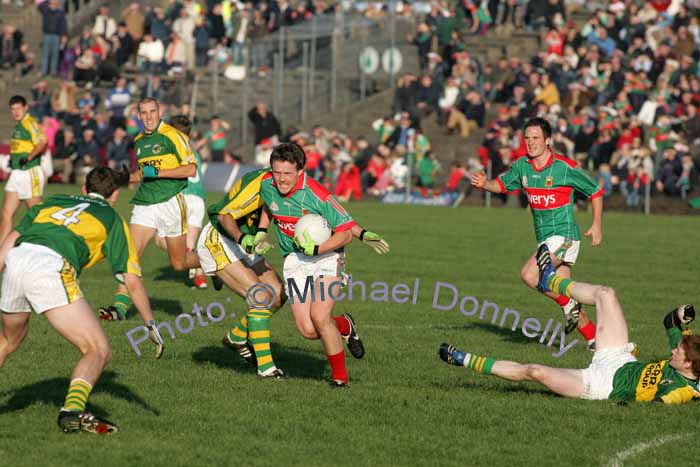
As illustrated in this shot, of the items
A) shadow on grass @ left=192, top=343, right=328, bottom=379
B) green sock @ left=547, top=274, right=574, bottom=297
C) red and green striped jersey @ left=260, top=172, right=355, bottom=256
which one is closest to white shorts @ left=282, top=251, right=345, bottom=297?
red and green striped jersey @ left=260, top=172, right=355, bottom=256

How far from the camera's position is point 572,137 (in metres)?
31.5

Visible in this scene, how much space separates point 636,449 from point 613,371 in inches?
50.3

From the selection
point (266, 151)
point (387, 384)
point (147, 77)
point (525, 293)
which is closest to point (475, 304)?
point (525, 293)

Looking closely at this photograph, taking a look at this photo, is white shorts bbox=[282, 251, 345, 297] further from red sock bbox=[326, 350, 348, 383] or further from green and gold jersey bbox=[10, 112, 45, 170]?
green and gold jersey bbox=[10, 112, 45, 170]

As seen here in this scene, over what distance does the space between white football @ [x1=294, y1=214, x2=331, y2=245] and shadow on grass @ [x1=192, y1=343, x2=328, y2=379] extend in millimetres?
1527

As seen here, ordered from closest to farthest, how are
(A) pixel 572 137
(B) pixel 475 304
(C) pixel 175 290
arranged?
(B) pixel 475 304, (C) pixel 175 290, (A) pixel 572 137

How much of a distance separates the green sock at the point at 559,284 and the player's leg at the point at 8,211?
10466 mm

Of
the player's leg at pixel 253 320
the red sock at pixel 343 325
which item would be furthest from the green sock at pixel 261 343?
the red sock at pixel 343 325

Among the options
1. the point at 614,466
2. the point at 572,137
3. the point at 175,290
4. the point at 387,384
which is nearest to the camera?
the point at 614,466

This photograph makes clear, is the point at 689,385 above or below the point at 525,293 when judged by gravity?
above

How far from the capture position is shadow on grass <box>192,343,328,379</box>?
37.1ft

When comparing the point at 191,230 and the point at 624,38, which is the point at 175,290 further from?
the point at 624,38

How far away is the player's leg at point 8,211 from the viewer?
18641 millimetres

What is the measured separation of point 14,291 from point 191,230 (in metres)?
8.75
